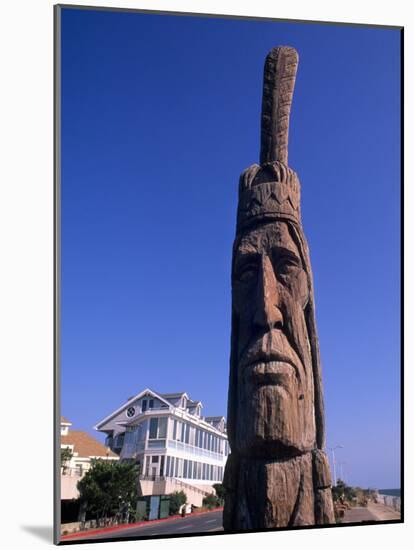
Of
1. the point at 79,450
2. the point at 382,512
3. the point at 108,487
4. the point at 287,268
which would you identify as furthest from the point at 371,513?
the point at 79,450

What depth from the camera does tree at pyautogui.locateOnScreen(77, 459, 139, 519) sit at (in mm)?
10773

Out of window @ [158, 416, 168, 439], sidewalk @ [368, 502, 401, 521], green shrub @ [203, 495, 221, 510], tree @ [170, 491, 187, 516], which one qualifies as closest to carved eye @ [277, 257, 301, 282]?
sidewalk @ [368, 502, 401, 521]

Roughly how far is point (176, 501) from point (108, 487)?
2073 millimetres

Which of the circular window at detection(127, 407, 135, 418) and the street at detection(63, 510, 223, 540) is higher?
the circular window at detection(127, 407, 135, 418)

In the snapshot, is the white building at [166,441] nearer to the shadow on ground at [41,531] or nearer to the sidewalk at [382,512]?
the sidewalk at [382,512]

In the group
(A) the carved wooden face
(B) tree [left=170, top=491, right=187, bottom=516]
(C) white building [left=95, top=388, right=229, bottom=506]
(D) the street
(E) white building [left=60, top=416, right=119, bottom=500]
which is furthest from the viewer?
(C) white building [left=95, top=388, right=229, bottom=506]

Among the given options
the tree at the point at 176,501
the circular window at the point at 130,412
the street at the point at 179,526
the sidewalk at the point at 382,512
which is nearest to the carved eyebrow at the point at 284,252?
the sidewalk at the point at 382,512

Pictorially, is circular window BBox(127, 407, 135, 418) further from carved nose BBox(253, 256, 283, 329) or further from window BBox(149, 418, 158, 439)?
carved nose BBox(253, 256, 283, 329)

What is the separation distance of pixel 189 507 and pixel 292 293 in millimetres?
7696

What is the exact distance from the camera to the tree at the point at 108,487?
1077 centimetres

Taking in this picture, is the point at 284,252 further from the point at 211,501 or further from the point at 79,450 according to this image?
the point at 211,501

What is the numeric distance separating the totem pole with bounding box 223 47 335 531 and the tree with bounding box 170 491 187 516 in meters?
6.31

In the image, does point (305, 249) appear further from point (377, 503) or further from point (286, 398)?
point (377, 503)

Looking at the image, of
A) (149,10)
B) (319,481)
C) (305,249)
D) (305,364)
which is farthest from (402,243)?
(149,10)
